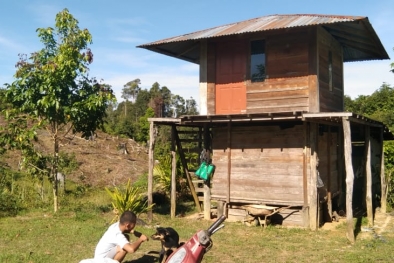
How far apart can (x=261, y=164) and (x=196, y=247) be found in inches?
289

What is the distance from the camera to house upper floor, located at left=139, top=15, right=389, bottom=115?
1044 cm

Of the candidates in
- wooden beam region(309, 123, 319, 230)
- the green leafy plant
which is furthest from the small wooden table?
the green leafy plant

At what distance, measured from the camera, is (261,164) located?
11.2 m

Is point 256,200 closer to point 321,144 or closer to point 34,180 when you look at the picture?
point 321,144

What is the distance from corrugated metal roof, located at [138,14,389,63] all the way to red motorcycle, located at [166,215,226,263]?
6784 mm

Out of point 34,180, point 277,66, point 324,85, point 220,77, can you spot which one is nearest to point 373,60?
point 324,85

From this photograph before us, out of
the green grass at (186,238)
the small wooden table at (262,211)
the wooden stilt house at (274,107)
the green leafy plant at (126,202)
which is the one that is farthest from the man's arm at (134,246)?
the small wooden table at (262,211)

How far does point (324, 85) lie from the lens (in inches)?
438

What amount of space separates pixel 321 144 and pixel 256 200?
2495 mm

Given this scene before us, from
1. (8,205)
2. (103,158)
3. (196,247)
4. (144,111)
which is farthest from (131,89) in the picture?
(196,247)

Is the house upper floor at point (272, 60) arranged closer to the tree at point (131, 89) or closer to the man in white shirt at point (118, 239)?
the man in white shirt at point (118, 239)

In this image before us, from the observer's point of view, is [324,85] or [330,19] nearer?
[330,19]

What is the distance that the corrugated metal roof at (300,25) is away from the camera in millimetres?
9700

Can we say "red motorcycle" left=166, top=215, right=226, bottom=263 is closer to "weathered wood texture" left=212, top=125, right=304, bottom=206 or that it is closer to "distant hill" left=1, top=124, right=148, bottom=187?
"weathered wood texture" left=212, top=125, right=304, bottom=206
